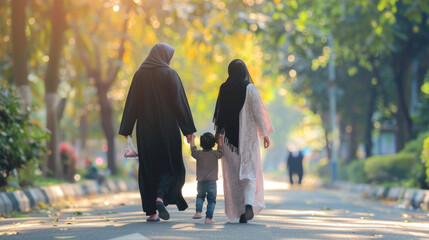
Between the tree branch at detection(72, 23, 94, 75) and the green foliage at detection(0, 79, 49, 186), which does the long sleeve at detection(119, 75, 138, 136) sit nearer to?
the green foliage at detection(0, 79, 49, 186)

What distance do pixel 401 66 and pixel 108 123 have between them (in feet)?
35.3

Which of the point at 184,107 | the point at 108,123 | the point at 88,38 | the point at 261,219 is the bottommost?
the point at 261,219

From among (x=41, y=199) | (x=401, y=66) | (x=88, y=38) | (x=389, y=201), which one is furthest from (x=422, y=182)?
(x=88, y=38)

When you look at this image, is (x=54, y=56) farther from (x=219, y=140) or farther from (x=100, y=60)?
(x=219, y=140)

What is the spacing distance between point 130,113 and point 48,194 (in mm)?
7429

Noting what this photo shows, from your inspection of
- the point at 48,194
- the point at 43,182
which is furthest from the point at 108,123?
the point at 48,194

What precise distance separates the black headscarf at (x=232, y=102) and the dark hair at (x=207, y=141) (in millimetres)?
315

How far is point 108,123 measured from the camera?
32.4 m

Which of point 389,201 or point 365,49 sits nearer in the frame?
point 389,201

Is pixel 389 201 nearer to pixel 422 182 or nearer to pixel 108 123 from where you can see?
pixel 422 182

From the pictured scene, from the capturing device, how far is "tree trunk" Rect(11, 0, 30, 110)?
768 inches

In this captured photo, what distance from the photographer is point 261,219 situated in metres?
11.6

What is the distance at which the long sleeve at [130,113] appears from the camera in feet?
→ 35.0

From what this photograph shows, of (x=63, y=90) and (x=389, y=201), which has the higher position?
(x=63, y=90)
